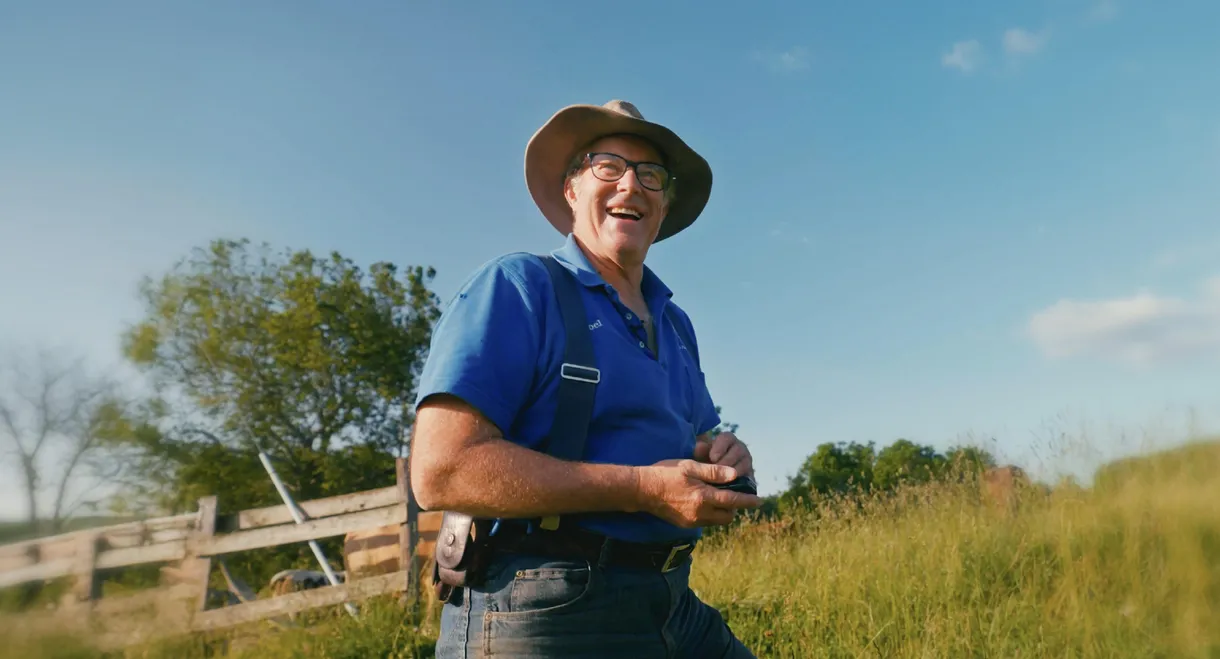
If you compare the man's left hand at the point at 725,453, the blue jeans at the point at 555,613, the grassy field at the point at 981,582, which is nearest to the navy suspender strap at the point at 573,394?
the blue jeans at the point at 555,613

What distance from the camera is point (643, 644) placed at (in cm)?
165

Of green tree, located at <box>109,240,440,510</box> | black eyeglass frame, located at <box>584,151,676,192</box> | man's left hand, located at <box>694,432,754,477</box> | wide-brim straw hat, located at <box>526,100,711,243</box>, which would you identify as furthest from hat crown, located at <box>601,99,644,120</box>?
green tree, located at <box>109,240,440,510</box>

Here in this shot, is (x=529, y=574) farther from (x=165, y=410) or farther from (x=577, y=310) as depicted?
(x=165, y=410)

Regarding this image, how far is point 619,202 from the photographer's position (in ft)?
7.17

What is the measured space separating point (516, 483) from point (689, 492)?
0.35 meters

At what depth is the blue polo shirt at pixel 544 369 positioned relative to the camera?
Answer: 1.55 metres

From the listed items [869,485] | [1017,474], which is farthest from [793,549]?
[1017,474]

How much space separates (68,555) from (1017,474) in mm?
7426

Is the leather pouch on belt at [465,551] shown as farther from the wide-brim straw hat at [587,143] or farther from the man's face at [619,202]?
the wide-brim straw hat at [587,143]

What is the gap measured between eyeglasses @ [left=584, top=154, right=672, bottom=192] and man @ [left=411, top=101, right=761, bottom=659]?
33 centimetres

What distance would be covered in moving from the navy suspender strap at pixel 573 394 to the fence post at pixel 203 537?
26.7ft

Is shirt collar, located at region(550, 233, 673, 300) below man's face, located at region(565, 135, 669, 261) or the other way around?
below

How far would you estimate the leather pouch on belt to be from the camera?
159cm

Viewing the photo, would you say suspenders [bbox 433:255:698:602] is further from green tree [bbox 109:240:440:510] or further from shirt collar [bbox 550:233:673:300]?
green tree [bbox 109:240:440:510]
